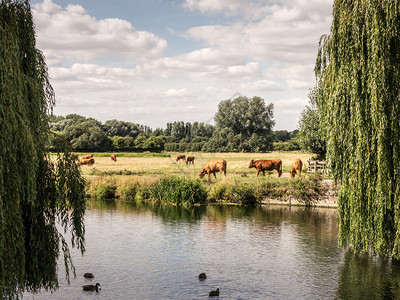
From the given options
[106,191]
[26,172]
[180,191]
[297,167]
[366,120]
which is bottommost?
[106,191]

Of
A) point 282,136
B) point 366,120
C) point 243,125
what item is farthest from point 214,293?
point 282,136

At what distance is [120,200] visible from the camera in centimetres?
2831

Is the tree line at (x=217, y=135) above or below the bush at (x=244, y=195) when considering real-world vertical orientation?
above

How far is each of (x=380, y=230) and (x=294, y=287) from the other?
2.83 m

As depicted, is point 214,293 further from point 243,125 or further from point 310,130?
point 243,125

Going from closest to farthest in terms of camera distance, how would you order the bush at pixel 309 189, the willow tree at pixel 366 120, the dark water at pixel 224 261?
Result: the willow tree at pixel 366 120 → the dark water at pixel 224 261 → the bush at pixel 309 189

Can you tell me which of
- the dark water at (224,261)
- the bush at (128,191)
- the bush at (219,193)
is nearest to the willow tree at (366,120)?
the dark water at (224,261)

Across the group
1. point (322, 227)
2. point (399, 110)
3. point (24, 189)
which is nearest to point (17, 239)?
point (24, 189)

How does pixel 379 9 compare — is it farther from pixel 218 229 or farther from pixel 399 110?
pixel 218 229

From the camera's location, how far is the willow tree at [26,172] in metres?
6.99

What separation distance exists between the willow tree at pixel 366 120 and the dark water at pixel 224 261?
1.99 metres

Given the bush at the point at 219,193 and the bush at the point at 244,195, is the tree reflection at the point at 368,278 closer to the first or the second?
the bush at the point at 244,195

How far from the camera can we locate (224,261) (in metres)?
14.4

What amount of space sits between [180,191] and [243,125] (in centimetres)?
5082
